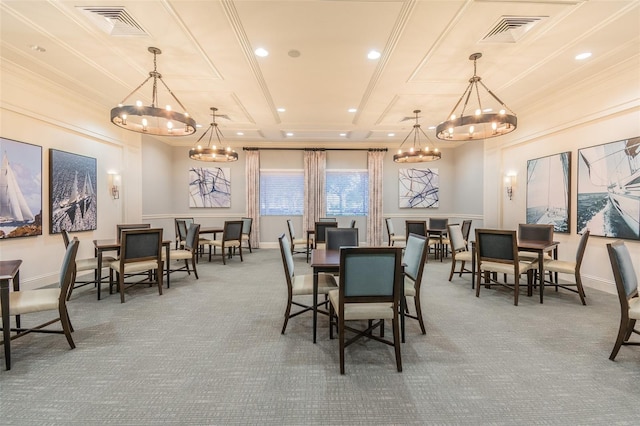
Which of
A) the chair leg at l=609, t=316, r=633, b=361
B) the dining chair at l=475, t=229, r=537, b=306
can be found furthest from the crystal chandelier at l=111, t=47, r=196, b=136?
the chair leg at l=609, t=316, r=633, b=361

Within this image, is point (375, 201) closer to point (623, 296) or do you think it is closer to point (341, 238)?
point (341, 238)

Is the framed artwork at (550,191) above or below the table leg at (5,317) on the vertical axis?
above

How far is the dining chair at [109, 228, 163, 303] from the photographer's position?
3836mm

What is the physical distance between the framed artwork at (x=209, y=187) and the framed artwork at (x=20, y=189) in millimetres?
4298

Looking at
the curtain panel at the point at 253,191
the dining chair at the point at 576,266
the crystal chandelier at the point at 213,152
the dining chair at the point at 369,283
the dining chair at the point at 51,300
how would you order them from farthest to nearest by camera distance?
the curtain panel at the point at 253,191, the crystal chandelier at the point at 213,152, the dining chair at the point at 576,266, the dining chair at the point at 51,300, the dining chair at the point at 369,283

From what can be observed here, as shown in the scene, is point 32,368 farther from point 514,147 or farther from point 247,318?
point 514,147

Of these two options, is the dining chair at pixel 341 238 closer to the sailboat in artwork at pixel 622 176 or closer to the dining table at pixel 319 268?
the dining table at pixel 319 268

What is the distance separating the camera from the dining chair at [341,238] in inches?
156

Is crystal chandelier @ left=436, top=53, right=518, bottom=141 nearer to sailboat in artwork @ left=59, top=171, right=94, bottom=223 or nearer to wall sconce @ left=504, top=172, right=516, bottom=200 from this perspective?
wall sconce @ left=504, top=172, right=516, bottom=200

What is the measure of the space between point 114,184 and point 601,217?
8.94 m

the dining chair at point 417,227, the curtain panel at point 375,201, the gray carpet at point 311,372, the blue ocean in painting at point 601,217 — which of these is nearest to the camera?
the gray carpet at point 311,372

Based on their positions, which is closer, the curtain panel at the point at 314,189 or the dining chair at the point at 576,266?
the dining chair at the point at 576,266

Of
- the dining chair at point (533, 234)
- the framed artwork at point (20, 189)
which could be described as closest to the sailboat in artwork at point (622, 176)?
the dining chair at point (533, 234)

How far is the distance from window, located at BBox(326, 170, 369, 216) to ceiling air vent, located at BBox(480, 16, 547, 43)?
18.5ft
